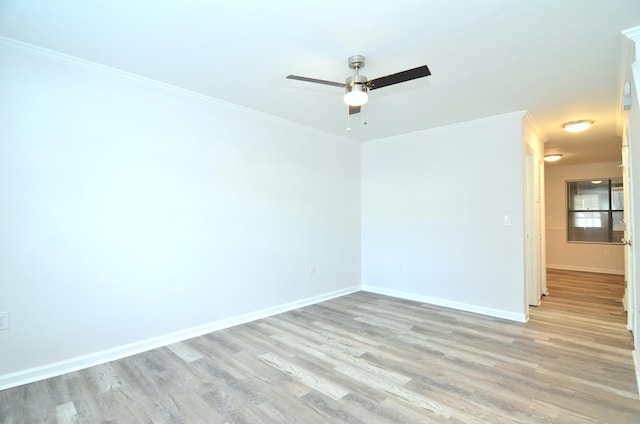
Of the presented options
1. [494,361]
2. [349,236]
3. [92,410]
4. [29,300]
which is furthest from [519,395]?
[29,300]

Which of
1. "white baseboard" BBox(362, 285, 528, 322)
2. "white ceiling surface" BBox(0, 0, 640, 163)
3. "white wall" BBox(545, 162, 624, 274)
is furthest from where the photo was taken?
"white wall" BBox(545, 162, 624, 274)

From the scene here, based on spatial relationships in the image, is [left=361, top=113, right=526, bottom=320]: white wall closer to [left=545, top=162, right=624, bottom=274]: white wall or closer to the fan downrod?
the fan downrod

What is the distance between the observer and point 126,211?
281 centimetres

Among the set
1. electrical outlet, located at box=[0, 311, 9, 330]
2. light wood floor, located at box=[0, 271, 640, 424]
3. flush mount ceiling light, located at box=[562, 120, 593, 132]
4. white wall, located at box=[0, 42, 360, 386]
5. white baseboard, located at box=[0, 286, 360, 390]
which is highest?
flush mount ceiling light, located at box=[562, 120, 593, 132]

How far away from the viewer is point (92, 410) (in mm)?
2035

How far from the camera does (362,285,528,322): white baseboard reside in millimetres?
3772

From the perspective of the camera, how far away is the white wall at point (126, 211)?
235 centimetres

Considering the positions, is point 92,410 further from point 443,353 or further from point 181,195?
point 443,353

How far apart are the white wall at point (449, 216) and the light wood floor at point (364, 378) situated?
2.05ft

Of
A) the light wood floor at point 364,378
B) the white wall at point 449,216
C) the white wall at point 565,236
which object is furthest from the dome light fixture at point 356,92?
the white wall at point 565,236

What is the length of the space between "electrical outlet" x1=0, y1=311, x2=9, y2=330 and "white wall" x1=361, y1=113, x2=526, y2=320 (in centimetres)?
423

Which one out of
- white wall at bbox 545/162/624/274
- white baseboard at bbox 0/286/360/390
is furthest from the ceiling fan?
white wall at bbox 545/162/624/274

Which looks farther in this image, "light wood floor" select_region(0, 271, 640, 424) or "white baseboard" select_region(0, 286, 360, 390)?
"white baseboard" select_region(0, 286, 360, 390)

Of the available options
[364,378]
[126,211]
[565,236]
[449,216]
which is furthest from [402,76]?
[565,236]
